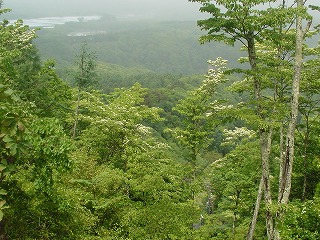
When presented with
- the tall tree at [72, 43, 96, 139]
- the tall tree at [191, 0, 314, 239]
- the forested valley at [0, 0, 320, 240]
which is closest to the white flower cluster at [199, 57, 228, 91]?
the forested valley at [0, 0, 320, 240]

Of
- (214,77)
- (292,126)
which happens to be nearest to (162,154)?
(214,77)

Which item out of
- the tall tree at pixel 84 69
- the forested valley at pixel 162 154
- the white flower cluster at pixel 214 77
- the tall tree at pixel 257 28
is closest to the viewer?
the forested valley at pixel 162 154

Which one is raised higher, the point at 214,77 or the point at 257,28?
the point at 257,28

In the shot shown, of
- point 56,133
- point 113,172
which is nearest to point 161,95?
point 113,172

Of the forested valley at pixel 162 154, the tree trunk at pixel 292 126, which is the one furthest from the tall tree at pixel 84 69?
the tree trunk at pixel 292 126

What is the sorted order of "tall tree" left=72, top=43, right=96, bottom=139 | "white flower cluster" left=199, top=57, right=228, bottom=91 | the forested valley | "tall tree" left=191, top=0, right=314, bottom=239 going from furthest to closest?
1. "tall tree" left=72, top=43, right=96, bottom=139
2. "white flower cluster" left=199, top=57, right=228, bottom=91
3. "tall tree" left=191, top=0, right=314, bottom=239
4. the forested valley

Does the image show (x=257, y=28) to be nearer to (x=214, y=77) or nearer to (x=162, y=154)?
(x=162, y=154)

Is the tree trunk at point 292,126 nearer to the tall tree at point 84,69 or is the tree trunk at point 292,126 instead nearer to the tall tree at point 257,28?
the tall tree at point 257,28

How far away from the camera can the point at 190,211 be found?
16.2m

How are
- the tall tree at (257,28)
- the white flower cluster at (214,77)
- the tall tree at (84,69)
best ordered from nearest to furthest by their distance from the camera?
the tall tree at (257,28) → the white flower cluster at (214,77) → the tall tree at (84,69)

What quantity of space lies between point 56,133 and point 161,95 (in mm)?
104562

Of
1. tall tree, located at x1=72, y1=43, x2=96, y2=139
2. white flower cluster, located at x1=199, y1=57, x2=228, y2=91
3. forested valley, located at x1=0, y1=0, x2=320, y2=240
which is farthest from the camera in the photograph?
tall tree, located at x1=72, y1=43, x2=96, y2=139

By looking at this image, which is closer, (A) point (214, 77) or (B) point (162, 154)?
(B) point (162, 154)

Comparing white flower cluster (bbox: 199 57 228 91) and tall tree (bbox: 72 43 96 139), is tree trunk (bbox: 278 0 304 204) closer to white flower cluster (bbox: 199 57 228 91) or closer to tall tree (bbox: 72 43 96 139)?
white flower cluster (bbox: 199 57 228 91)
